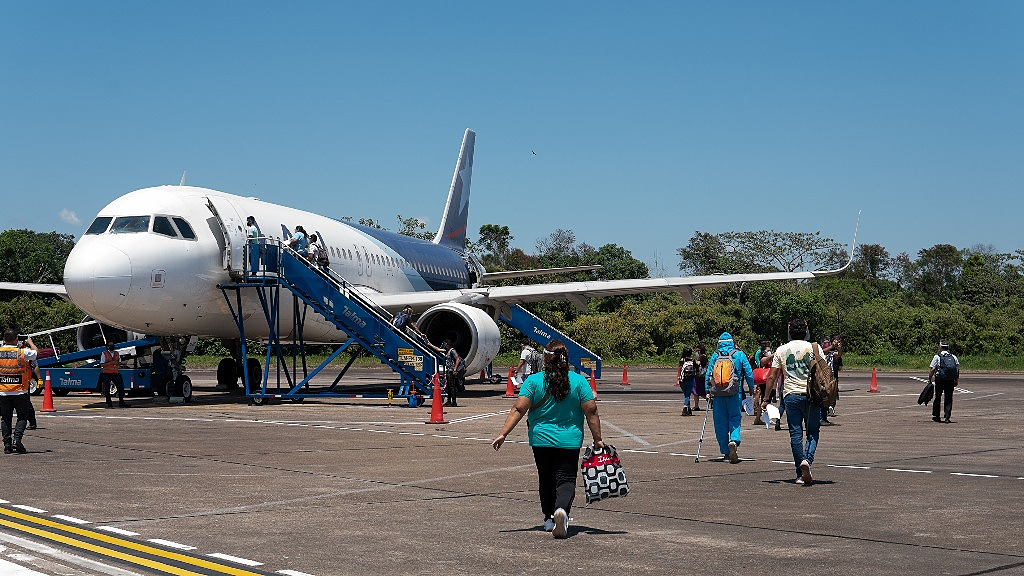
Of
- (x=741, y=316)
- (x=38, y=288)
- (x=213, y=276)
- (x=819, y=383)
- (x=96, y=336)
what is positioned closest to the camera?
(x=819, y=383)

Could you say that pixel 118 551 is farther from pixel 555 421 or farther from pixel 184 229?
pixel 184 229

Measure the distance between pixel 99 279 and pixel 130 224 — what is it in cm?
172

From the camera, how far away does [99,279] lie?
896 inches

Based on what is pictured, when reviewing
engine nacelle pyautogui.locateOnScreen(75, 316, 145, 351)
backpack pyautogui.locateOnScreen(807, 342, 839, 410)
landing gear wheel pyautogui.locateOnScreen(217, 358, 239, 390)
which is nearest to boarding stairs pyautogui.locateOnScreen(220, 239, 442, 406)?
landing gear wheel pyautogui.locateOnScreen(217, 358, 239, 390)

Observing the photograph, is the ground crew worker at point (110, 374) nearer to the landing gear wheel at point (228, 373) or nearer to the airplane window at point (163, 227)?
the airplane window at point (163, 227)

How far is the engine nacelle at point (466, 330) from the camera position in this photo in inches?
1134

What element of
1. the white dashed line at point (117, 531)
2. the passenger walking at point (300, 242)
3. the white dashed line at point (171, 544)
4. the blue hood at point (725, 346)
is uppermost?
the passenger walking at point (300, 242)

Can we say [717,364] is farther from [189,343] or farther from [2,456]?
[189,343]

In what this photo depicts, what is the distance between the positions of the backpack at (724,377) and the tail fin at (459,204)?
28.8 m

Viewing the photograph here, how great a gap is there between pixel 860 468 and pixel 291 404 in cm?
1502

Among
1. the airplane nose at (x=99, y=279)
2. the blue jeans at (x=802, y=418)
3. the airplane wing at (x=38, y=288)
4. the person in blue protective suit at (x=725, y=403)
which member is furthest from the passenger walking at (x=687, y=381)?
the airplane wing at (x=38, y=288)

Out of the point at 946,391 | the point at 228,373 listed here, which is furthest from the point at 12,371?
the point at 228,373

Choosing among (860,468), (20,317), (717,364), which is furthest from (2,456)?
(20,317)

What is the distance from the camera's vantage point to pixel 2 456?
47.3 ft
